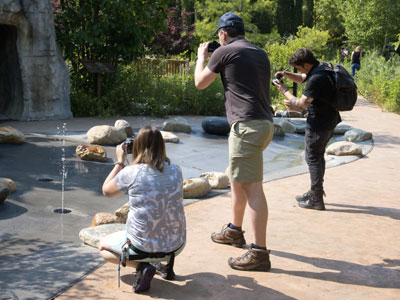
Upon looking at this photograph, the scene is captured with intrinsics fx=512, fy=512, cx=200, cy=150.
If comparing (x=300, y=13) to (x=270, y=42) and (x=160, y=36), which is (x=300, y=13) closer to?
(x=270, y=42)

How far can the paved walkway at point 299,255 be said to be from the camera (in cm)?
351

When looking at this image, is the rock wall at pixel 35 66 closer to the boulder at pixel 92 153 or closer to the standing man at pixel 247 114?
the boulder at pixel 92 153

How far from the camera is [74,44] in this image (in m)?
12.8

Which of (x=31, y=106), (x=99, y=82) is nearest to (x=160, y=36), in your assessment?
(x=99, y=82)

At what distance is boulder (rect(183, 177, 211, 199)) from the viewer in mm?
5973

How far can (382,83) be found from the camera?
17328mm

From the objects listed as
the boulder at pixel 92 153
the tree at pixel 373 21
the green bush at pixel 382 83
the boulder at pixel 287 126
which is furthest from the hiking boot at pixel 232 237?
the tree at pixel 373 21

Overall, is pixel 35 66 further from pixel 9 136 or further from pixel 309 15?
pixel 309 15

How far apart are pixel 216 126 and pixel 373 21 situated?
802 inches

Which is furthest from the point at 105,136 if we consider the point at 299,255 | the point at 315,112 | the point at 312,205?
the point at 299,255

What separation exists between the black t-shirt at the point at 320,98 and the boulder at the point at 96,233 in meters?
2.21

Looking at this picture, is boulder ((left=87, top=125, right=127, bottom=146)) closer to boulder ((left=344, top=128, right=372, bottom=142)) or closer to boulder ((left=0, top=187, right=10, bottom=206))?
boulder ((left=0, top=187, right=10, bottom=206))

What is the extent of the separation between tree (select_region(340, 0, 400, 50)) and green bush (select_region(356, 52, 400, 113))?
7.80 m

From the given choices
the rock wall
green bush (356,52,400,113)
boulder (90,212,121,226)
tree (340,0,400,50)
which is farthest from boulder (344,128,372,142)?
tree (340,0,400,50)
